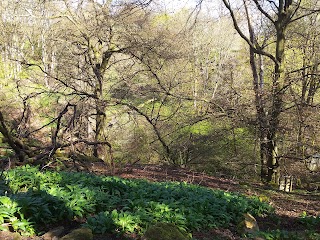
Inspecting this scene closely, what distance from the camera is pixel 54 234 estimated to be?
408cm

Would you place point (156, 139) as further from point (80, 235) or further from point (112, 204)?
point (80, 235)

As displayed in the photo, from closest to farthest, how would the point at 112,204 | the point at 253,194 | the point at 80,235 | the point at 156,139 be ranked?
the point at 80,235 < the point at 112,204 < the point at 253,194 < the point at 156,139

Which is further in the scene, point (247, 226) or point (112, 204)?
A: point (247, 226)

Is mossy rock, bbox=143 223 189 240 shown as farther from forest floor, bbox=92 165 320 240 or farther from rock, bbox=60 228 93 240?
forest floor, bbox=92 165 320 240

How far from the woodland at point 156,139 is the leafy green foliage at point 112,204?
22mm

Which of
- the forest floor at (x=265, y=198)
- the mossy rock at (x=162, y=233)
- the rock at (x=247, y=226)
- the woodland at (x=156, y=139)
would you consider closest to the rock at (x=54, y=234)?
the woodland at (x=156, y=139)

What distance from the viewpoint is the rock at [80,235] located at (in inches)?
151

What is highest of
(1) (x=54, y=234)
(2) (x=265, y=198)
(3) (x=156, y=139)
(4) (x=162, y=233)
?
(3) (x=156, y=139)

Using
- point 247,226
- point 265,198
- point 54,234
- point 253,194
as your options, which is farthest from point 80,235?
point 253,194

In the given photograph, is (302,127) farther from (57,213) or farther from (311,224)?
(57,213)

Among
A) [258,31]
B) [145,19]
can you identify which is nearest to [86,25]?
[145,19]

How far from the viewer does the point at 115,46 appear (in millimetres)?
12773

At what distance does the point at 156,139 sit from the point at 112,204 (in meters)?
7.95

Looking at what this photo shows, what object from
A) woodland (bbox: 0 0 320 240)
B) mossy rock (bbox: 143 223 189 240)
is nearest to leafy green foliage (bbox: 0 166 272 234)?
woodland (bbox: 0 0 320 240)
